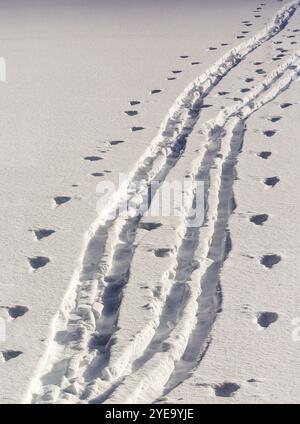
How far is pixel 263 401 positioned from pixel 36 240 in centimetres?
161

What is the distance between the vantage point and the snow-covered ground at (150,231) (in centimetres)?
293

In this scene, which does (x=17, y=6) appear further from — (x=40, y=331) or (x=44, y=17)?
(x=40, y=331)

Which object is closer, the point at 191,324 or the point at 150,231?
the point at 191,324

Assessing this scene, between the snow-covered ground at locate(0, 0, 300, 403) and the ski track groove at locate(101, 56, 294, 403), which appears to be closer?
the ski track groove at locate(101, 56, 294, 403)

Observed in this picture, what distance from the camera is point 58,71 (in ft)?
23.9

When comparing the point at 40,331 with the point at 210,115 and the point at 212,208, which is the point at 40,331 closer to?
the point at 212,208

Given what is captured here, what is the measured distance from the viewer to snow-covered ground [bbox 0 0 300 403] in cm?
293

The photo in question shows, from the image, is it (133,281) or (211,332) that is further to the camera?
(133,281)

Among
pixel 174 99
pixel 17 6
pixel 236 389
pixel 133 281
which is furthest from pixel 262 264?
pixel 17 6

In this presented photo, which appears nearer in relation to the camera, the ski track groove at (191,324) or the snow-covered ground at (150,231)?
the ski track groove at (191,324)

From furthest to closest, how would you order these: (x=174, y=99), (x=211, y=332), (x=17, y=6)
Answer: (x=17, y=6)
(x=174, y=99)
(x=211, y=332)

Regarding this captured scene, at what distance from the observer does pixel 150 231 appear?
405 centimetres
